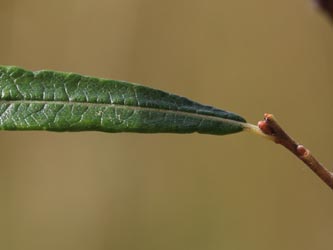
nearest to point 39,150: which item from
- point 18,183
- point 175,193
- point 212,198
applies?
point 18,183

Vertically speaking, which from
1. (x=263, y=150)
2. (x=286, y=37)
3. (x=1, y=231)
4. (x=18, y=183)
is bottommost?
(x=1, y=231)

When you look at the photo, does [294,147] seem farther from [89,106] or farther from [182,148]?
[182,148]

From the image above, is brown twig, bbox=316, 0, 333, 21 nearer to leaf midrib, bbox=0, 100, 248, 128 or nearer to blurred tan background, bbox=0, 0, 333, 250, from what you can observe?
leaf midrib, bbox=0, 100, 248, 128

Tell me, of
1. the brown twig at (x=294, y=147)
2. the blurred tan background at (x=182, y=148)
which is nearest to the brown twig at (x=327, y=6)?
the brown twig at (x=294, y=147)

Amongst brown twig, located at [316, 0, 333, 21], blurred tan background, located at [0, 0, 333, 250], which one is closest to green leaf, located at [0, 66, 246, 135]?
brown twig, located at [316, 0, 333, 21]

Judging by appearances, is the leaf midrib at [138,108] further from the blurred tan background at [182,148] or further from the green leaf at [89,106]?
the blurred tan background at [182,148]

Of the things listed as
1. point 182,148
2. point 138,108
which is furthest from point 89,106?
point 182,148

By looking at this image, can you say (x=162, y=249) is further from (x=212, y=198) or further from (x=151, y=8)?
(x=151, y=8)
